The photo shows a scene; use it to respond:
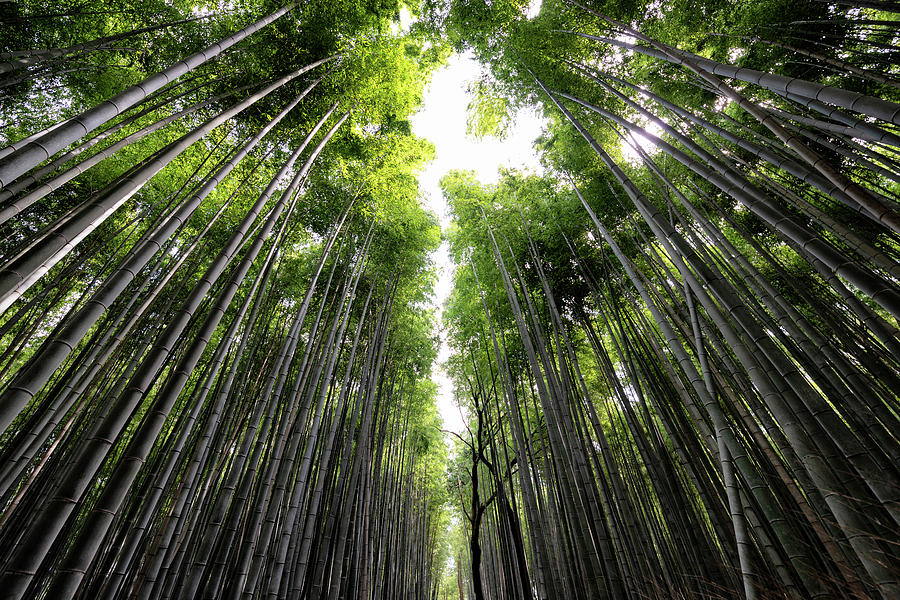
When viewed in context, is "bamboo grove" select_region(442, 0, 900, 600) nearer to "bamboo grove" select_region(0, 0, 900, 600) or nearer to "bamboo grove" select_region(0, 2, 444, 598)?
"bamboo grove" select_region(0, 0, 900, 600)

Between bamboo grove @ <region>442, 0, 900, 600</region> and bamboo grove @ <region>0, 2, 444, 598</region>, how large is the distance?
55.5 inches

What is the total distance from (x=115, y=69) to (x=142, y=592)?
4.96 meters

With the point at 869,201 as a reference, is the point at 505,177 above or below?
above

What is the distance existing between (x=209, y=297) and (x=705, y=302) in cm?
504

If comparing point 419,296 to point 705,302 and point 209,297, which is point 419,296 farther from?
point 705,302

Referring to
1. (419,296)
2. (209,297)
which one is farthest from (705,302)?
(209,297)

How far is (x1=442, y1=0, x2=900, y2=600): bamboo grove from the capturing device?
1.33m

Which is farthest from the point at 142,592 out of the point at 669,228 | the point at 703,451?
the point at 703,451

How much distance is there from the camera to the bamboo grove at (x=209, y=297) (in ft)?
5.09

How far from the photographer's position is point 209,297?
14.3 ft

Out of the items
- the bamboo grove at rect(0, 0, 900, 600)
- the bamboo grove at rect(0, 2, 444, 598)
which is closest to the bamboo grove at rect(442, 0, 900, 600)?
the bamboo grove at rect(0, 0, 900, 600)

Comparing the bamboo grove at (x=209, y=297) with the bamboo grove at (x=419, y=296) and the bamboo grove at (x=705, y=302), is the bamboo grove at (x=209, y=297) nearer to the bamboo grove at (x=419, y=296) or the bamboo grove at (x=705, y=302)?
the bamboo grove at (x=419, y=296)

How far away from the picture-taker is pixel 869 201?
4.30ft

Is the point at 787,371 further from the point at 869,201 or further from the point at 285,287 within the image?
the point at 285,287
